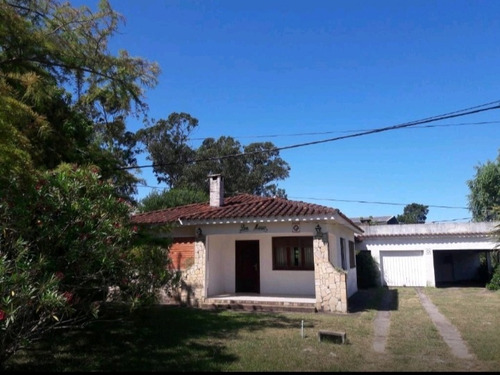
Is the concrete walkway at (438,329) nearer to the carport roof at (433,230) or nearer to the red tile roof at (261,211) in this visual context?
the red tile roof at (261,211)

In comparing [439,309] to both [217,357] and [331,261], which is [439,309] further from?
[217,357]

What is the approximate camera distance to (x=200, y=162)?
39812 millimetres

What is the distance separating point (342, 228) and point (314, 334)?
348 inches

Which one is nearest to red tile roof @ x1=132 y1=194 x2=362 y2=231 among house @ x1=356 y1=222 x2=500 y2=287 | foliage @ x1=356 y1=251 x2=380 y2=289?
foliage @ x1=356 y1=251 x2=380 y2=289

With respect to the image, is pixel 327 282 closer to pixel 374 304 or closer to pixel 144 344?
pixel 374 304

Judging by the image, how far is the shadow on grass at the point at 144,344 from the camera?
6.62 meters

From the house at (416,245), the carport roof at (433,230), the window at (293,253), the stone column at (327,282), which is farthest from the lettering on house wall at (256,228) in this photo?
the carport roof at (433,230)

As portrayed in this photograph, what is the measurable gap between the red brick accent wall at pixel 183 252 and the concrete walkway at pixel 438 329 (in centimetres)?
713

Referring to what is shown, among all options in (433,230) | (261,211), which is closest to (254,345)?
(261,211)

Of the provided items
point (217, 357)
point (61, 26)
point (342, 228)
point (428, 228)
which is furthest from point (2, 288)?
point (428, 228)

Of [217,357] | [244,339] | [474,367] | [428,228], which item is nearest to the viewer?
[474,367]

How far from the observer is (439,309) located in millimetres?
13461

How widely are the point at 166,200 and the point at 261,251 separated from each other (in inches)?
538

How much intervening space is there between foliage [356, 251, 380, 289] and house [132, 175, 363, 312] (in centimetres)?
Answer: 679
